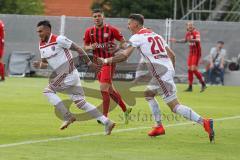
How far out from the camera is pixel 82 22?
35.3 m

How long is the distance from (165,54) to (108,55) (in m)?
2.90

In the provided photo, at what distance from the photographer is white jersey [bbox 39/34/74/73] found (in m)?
14.0

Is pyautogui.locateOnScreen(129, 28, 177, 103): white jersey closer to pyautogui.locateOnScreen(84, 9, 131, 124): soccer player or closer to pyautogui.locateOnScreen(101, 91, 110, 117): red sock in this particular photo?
pyautogui.locateOnScreen(101, 91, 110, 117): red sock

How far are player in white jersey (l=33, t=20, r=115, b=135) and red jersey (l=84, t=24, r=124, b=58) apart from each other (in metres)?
2.14

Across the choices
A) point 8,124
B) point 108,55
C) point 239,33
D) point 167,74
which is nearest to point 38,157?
point 167,74

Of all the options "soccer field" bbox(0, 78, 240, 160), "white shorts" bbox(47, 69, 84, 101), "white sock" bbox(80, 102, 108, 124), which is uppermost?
"white shorts" bbox(47, 69, 84, 101)

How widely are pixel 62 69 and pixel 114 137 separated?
1456mm

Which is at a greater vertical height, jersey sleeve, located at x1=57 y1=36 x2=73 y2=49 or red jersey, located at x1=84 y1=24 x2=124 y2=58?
jersey sleeve, located at x1=57 y1=36 x2=73 y2=49

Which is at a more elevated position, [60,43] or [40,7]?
[60,43]

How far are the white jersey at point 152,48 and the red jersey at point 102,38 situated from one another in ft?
9.14

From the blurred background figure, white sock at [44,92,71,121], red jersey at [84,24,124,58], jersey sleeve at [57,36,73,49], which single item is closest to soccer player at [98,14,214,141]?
jersey sleeve at [57,36,73,49]

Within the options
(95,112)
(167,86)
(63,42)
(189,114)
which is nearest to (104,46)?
(63,42)

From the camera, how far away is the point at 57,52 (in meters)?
14.0

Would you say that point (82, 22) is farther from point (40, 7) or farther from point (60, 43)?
point (60, 43)
